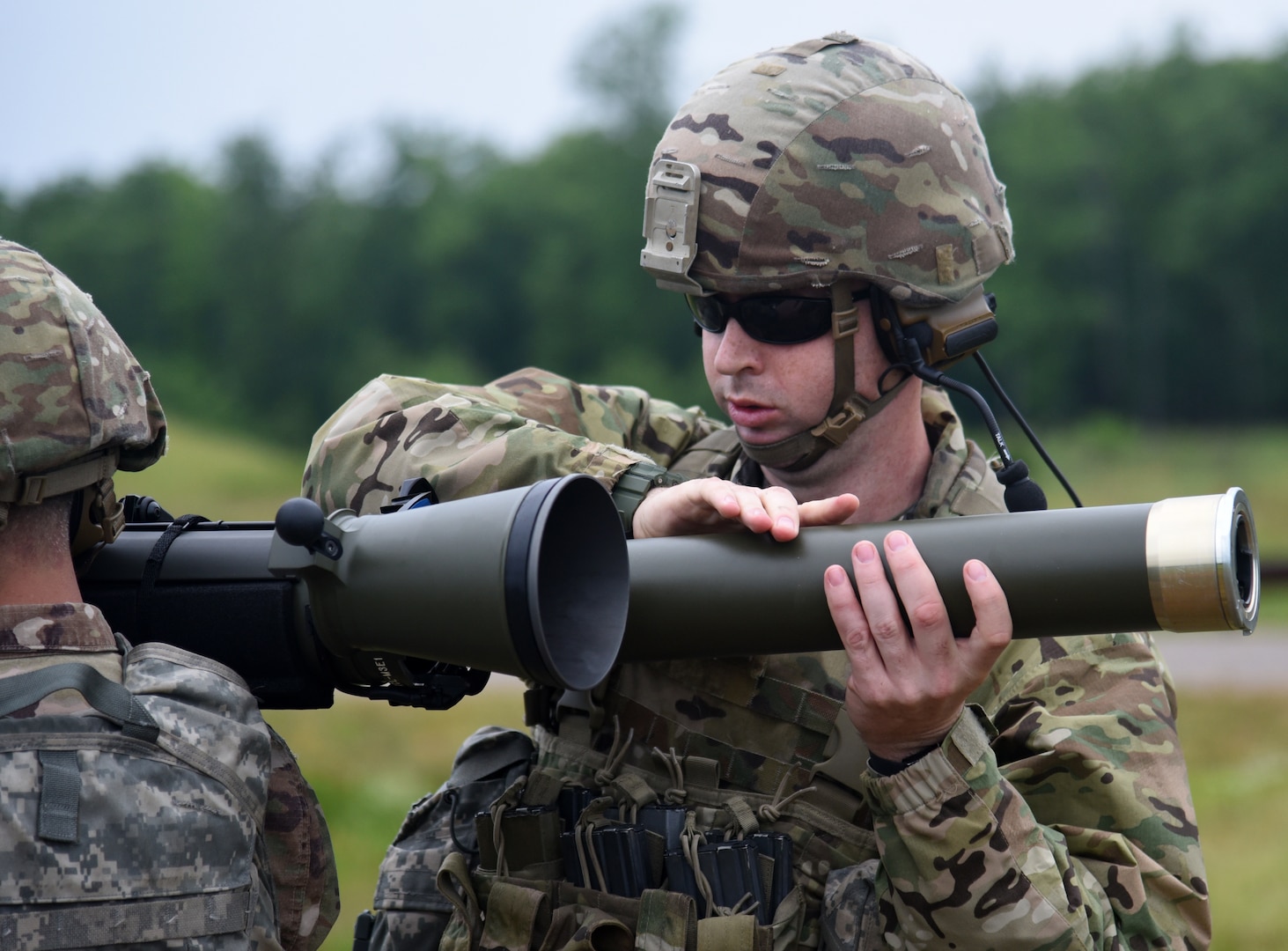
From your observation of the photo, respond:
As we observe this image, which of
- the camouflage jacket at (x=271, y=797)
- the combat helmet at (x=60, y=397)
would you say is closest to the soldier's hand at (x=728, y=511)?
the camouflage jacket at (x=271, y=797)

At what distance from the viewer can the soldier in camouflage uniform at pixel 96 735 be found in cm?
255

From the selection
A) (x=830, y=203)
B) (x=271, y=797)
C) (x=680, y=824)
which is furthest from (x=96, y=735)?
(x=830, y=203)

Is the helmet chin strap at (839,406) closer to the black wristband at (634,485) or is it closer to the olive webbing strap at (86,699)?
the black wristband at (634,485)

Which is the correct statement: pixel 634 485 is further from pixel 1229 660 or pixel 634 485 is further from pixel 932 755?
pixel 1229 660

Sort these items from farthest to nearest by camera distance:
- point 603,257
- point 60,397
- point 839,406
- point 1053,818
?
1. point 603,257
2. point 839,406
3. point 1053,818
4. point 60,397

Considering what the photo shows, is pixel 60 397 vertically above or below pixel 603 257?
above

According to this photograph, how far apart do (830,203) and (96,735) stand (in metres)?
1.91

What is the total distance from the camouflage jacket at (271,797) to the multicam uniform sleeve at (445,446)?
619mm

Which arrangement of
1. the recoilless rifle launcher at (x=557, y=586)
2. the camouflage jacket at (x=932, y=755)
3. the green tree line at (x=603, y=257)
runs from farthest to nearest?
the green tree line at (x=603, y=257) → the camouflage jacket at (x=932, y=755) → the recoilless rifle launcher at (x=557, y=586)

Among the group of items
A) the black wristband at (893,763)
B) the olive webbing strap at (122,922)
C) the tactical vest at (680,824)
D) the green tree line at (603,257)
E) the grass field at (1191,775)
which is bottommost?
the green tree line at (603,257)

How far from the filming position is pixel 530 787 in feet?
11.6

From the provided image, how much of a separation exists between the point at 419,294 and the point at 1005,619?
6067cm

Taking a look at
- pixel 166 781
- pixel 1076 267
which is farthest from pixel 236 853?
pixel 1076 267

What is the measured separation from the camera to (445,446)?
3258 millimetres
